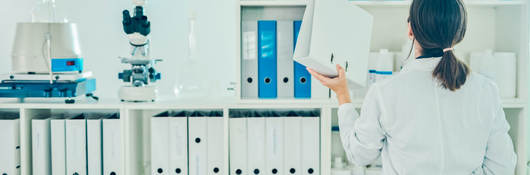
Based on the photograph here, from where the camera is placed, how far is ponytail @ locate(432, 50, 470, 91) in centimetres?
105

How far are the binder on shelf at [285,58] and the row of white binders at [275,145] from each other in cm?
12

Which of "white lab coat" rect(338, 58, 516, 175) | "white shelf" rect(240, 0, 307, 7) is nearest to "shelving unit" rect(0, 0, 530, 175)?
"white shelf" rect(240, 0, 307, 7)

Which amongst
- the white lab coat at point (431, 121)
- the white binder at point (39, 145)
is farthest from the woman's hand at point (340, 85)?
the white binder at point (39, 145)

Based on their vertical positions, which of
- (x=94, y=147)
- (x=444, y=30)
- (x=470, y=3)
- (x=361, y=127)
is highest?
(x=470, y=3)

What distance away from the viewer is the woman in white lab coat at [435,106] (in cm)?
107

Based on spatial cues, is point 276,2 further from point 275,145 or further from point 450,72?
point 450,72

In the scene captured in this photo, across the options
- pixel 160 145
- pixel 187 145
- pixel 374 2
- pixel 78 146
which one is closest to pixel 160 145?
pixel 160 145

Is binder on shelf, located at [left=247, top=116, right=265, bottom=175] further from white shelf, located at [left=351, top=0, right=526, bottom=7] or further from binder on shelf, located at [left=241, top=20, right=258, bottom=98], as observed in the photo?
white shelf, located at [left=351, top=0, right=526, bottom=7]

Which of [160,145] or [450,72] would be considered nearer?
[450,72]

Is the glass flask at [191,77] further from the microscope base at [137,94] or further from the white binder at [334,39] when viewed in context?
the white binder at [334,39]

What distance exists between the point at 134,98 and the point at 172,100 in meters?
0.14

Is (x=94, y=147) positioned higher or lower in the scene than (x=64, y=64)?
lower

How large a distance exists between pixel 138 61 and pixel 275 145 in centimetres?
61

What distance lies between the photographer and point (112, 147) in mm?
1748
